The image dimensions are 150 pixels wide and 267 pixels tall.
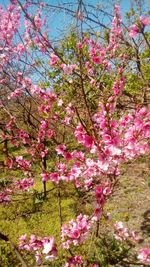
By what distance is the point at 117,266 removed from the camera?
5.11m

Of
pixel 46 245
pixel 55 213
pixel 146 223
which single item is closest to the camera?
pixel 46 245

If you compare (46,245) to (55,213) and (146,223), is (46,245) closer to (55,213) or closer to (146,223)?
(146,223)

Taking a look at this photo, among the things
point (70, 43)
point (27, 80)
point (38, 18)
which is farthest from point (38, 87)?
point (70, 43)

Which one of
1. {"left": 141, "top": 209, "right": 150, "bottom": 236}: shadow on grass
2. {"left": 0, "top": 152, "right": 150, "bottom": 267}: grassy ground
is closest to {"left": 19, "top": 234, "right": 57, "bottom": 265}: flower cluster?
{"left": 0, "top": 152, "right": 150, "bottom": 267}: grassy ground

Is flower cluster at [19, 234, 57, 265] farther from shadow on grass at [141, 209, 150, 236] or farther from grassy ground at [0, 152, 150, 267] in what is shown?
shadow on grass at [141, 209, 150, 236]

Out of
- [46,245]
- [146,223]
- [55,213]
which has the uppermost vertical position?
[55,213]

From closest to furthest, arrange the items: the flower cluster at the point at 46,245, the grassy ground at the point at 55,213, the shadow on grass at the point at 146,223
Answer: the flower cluster at the point at 46,245 → the shadow on grass at the point at 146,223 → the grassy ground at the point at 55,213

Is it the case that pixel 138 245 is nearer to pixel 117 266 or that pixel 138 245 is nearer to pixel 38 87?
pixel 117 266

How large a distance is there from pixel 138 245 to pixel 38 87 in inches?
121

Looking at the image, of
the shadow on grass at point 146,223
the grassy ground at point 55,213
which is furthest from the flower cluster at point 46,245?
the shadow on grass at point 146,223

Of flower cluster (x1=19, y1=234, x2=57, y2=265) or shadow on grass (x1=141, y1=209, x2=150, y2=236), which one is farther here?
shadow on grass (x1=141, y1=209, x2=150, y2=236)

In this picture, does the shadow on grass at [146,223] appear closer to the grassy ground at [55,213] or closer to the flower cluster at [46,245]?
the grassy ground at [55,213]

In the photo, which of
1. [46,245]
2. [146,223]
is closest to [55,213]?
[146,223]

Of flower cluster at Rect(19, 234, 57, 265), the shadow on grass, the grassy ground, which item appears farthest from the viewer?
the grassy ground
